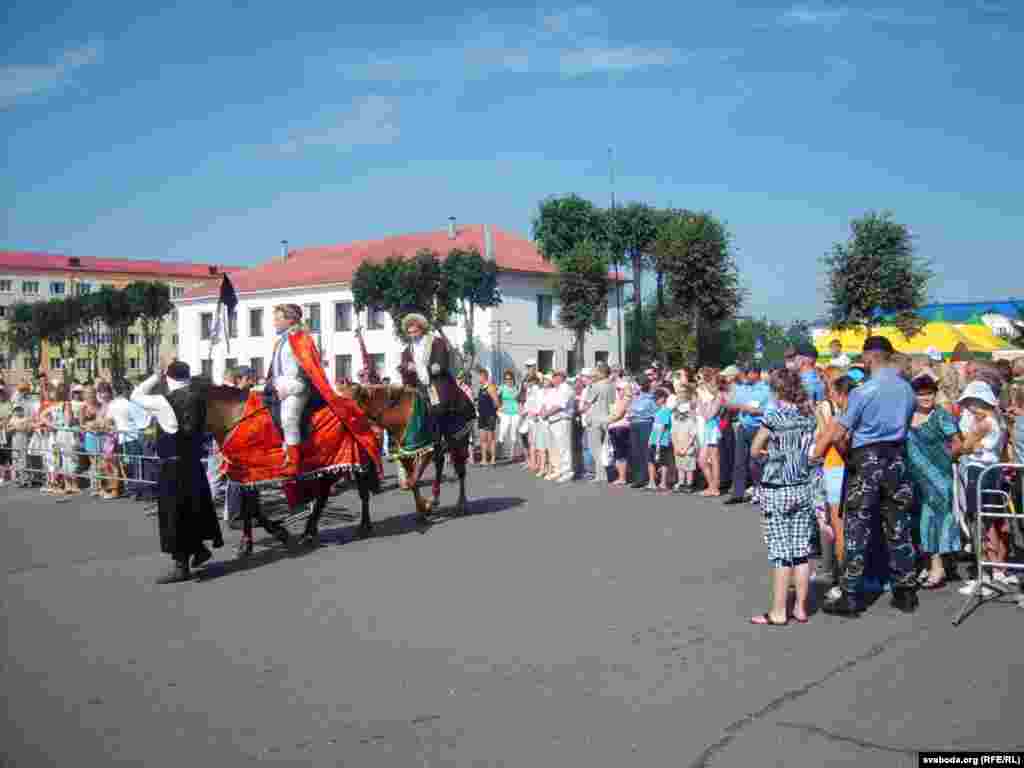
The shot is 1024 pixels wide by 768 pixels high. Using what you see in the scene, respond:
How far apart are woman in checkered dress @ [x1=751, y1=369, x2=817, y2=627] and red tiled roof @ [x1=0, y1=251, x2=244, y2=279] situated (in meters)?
114

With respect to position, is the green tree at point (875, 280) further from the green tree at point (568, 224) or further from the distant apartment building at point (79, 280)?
the distant apartment building at point (79, 280)

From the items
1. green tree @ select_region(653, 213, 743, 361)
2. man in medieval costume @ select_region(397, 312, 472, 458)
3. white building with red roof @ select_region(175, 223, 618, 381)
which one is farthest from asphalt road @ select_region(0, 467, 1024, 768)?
white building with red roof @ select_region(175, 223, 618, 381)

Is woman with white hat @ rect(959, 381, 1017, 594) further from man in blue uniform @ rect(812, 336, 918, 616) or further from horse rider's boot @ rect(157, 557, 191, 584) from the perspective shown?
horse rider's boot @ rect(157, 557, 191, 584)

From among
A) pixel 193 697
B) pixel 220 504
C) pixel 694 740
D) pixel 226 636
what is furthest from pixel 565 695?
pixel 220 504

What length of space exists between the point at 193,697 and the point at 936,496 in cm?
605

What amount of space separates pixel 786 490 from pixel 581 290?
47.9 metres

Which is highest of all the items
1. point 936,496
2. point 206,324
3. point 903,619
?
point 206,324

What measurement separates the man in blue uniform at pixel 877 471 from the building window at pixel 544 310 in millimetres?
57541

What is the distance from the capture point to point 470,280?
182 ft

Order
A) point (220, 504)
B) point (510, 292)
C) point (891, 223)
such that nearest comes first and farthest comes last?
point (220, 504)
point (891, 223)
point (510, 292)

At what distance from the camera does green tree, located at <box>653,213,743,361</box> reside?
2020 inches

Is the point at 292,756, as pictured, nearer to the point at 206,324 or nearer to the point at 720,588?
the point at 720,588

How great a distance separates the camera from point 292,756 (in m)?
4.71

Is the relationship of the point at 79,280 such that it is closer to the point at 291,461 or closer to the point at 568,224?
the point at 568,224
